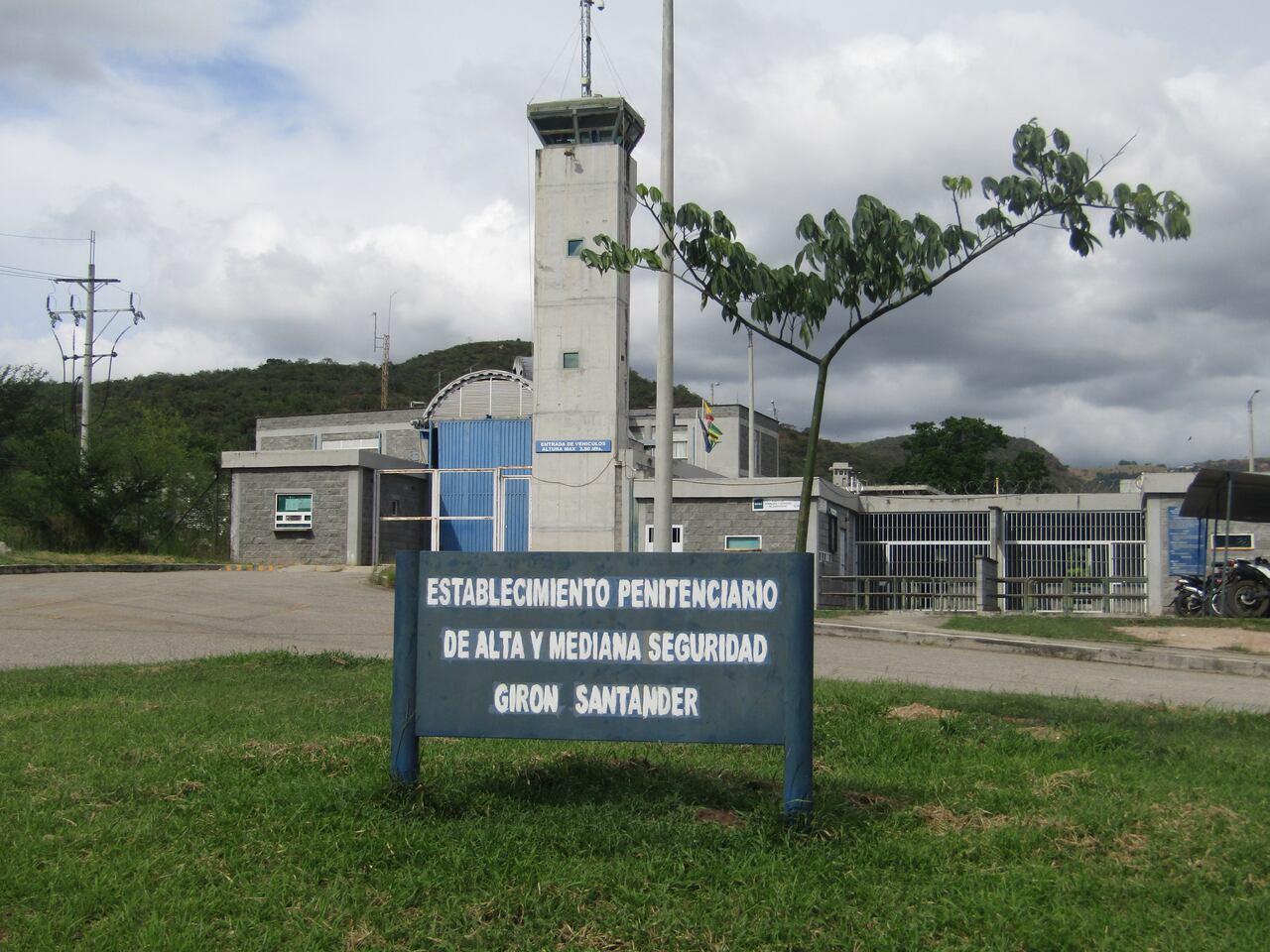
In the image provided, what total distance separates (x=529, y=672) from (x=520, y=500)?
30.6 meters

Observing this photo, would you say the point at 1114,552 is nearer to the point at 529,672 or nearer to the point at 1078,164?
the point at 1078,164

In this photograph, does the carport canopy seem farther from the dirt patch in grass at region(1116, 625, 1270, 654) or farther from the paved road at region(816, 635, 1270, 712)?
the paved road at region(816, 635, 1270, 712)

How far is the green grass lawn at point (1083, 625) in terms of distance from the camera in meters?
17.3

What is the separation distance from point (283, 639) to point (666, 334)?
6.57 metres

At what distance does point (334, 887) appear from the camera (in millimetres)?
4398

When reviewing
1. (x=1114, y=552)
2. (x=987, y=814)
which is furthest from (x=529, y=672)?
(x=1114, y=552)

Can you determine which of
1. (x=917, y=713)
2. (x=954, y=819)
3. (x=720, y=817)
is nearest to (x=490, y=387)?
(x=917, y=713)

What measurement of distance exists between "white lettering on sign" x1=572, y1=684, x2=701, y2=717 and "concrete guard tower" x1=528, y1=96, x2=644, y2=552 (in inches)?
924

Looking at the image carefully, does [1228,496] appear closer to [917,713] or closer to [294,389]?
[917,713]

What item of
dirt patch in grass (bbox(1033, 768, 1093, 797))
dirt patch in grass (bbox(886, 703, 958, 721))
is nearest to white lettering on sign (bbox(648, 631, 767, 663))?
dirt patch in grass (bbox(1033, 768, 1093, 797))

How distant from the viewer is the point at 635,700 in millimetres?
5172

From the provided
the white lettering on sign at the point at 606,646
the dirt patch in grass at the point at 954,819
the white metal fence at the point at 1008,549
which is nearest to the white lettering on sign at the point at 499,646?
the white lettering on sign at the point at 606,646

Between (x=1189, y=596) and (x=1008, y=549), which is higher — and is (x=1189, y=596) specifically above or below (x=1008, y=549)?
below

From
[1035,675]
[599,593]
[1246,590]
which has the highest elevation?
[599,593]
